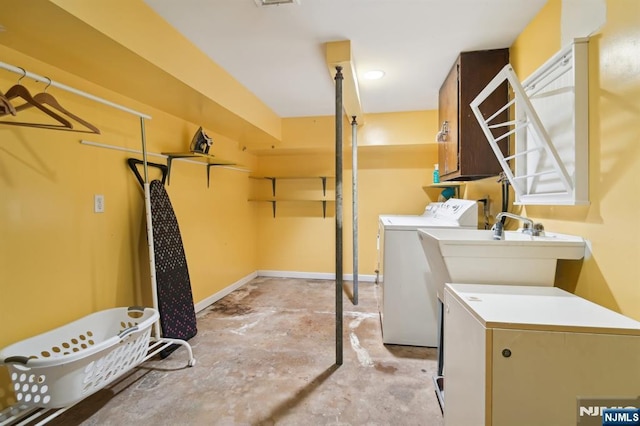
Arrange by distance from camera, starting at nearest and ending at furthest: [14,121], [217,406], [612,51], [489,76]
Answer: [612,51] → [14,121] → [217,406] → [489,76]

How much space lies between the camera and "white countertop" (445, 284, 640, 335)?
0.84 m

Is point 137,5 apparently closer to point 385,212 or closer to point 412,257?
point 412,257

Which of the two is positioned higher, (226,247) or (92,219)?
(92,219)

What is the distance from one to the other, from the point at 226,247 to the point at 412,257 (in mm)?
2335

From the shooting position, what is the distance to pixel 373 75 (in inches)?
98.3

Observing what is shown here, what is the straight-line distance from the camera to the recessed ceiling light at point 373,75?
2.44 metres

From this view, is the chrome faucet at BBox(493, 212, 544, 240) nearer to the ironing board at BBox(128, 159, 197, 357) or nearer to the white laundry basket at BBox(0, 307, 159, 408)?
the white laundry basket at BBox(0, 307, 159, 408)

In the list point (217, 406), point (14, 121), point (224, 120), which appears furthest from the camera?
point (224, 120)

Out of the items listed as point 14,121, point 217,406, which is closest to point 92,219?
point 14,121

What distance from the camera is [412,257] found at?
231cm

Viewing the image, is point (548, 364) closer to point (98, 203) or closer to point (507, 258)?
point (507, 258)

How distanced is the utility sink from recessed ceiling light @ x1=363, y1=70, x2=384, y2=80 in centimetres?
174

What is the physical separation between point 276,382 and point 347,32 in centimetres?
236

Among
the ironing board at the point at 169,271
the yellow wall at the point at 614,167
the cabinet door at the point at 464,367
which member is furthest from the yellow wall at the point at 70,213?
the yellow wall at the point at 614,167
